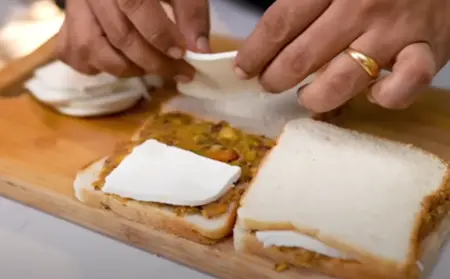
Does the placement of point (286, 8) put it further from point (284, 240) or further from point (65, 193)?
point (65, 193)

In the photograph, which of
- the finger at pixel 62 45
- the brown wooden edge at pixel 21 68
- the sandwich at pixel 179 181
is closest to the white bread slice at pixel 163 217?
the sandwich at pixel 179 181

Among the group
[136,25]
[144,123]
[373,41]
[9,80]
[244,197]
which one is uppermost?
[373,41]

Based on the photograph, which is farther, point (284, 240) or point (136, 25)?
point (136, 25)

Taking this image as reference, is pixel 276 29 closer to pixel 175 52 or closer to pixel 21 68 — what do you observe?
pixel 175 52

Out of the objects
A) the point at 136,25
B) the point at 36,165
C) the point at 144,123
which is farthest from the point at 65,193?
the point at 136,25

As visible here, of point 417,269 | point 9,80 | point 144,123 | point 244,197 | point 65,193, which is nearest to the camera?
point 417,269

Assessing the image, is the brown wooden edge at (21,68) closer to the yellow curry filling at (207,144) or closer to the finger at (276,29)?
the yellow curry filling at (207,144)

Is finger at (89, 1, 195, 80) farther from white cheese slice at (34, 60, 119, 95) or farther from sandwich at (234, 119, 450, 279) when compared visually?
sandwich at (234, 119, 450, 279)

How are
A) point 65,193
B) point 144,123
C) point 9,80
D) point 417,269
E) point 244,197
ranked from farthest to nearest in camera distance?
point 9,80
point 144,123
point 65,193
point 244,197
point 417,269
